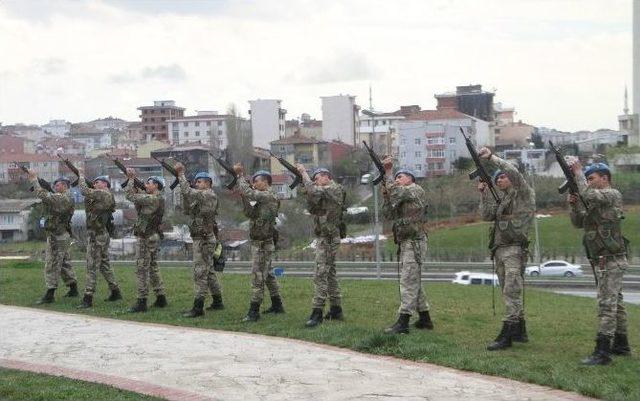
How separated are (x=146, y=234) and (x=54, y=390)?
19.4 ft

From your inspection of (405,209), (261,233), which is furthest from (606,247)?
(261,233)

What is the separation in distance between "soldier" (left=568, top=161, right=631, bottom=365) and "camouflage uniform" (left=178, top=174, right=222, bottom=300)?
5862 mm

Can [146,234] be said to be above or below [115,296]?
above

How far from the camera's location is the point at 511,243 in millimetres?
10664

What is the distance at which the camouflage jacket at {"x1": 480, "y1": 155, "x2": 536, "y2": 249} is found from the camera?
10609 mm

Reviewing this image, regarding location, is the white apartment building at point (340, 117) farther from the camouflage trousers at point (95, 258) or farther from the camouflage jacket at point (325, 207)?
the camouflage jacket at point (325, 207)

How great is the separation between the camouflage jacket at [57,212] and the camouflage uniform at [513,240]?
8.35 meters

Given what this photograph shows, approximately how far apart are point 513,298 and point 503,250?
58 centimetres

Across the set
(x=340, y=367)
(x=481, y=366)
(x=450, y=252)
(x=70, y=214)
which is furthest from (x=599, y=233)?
(x=450, y=252)

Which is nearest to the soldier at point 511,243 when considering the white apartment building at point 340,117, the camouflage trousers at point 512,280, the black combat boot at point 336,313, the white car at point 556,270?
the camouflage trousers at point 512,280

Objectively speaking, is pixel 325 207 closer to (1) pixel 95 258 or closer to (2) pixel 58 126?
(1) pixel 95 258

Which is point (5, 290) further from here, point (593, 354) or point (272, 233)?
point (593, 354)

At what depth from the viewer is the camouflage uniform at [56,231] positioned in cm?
1586

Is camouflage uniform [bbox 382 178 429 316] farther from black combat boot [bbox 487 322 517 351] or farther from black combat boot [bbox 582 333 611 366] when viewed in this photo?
black combat boot [bbox 582 333 611 366]
